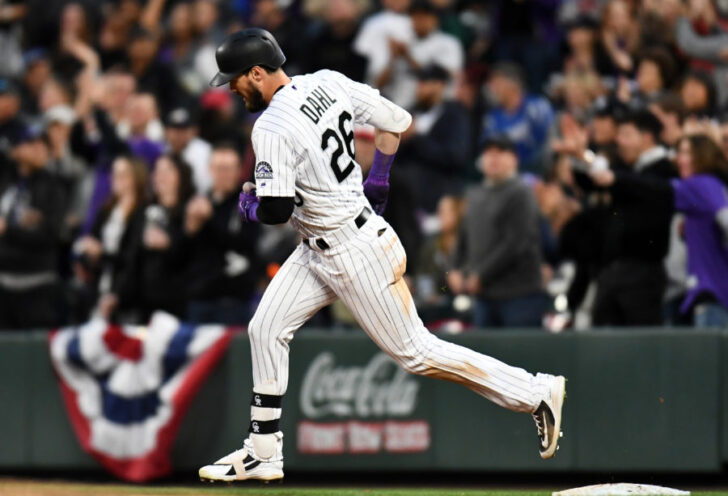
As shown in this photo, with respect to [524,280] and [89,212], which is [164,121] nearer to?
[89,212]

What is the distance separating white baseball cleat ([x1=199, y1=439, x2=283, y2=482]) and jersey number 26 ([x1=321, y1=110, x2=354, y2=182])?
5.01 ft

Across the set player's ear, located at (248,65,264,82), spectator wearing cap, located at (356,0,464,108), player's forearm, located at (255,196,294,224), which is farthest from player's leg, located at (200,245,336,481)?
spectator wearing cap, located at (356,0,464,108)

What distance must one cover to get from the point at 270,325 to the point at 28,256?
4.96 m

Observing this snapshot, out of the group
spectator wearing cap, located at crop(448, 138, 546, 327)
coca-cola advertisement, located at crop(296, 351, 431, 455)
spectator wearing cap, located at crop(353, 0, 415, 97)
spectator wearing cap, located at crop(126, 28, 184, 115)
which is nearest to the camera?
coca-cola advertisement, located at crop(296, 351, 431, 455)

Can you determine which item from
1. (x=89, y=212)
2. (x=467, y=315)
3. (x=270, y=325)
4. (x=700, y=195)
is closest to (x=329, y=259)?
(x=270, y=325)

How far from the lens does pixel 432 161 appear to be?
11742 mm

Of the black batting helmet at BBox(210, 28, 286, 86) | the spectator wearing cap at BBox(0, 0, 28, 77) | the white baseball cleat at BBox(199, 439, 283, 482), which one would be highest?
the spectator wearing cap at BBox(0, 0, 28, 77)

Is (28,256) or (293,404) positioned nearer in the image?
(293,404)

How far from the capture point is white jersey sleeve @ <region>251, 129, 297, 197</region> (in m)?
6.24

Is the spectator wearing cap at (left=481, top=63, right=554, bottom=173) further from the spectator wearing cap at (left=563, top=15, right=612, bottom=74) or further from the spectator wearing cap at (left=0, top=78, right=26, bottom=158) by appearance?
the spectator wearing cap at (left=0, top=78, right=26, bottom=158)

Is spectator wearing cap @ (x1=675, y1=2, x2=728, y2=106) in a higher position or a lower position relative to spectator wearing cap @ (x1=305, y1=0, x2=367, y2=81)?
lower

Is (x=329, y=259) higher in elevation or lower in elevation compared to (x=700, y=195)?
lower

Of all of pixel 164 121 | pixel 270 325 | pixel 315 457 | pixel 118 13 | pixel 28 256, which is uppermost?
pixel 118 13

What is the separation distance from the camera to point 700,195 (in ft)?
28.3
